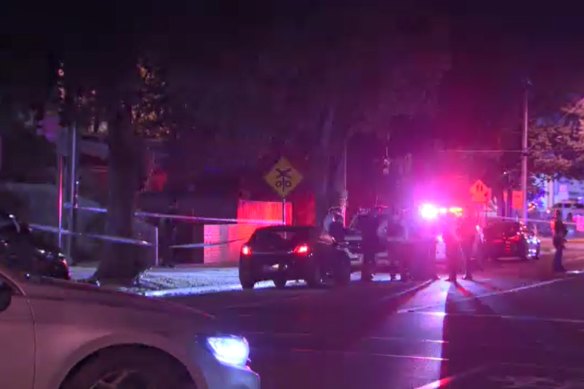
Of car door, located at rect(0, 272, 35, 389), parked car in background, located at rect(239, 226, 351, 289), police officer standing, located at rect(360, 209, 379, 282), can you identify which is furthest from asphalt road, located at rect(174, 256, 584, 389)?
police officer standing, located at rect(360, 209, 379, 282)

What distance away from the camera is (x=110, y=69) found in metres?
16.8

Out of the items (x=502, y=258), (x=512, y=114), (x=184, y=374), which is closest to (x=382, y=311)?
(x=184, y=374)

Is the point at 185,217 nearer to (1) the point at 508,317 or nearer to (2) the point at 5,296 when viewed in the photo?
(1) the point at 508,317

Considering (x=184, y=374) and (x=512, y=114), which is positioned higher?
(x=512, y=114)

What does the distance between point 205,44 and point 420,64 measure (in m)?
9.05

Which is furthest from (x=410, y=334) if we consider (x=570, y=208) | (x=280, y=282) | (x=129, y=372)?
(x=570, y=208)

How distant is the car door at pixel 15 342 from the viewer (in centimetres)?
515

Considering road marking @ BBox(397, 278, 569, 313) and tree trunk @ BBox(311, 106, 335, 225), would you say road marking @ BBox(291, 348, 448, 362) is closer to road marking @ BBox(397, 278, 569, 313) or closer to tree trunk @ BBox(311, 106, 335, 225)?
road marking @ BBox(397, 278, 569, 313)

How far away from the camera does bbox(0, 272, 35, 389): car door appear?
16.9ft

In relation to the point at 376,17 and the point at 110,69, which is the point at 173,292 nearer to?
the point at 110,69

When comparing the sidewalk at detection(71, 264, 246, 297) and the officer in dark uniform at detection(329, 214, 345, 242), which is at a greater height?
the officer in dark uniform at detection(329, 214, 345, 242)

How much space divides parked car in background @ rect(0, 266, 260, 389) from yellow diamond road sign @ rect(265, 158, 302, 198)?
17567 mm

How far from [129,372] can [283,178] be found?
17.9m

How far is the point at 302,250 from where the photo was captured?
63.2 feet
